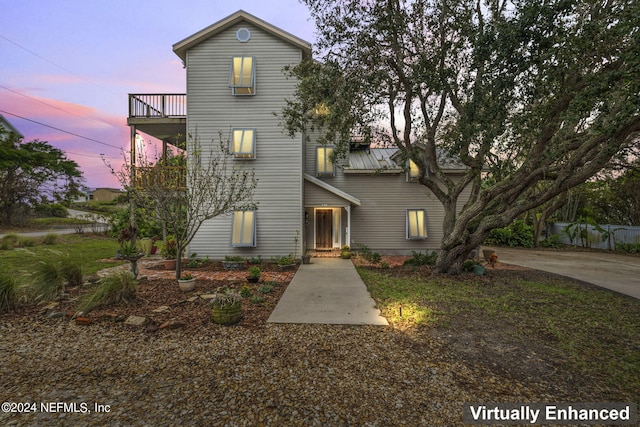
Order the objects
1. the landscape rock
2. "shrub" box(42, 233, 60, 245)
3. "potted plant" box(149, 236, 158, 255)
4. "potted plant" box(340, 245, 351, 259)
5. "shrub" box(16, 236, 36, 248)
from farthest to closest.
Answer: "shrub" box(42, 233, 60, 245)
"shrub" box(16, 236, 36, 248)
"potted plant" box(149, 236, 158, 255)
"potted plant" box(340, 245, 351, 259)
the landscape rock

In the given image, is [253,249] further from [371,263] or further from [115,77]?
[115,77]

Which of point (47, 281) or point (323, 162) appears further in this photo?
point (323, 162)

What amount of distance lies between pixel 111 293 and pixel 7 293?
181 centimetres

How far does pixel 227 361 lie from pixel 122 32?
57.4ft

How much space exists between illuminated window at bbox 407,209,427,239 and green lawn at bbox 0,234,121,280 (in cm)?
1201

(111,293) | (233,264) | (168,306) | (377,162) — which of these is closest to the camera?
(111,293)

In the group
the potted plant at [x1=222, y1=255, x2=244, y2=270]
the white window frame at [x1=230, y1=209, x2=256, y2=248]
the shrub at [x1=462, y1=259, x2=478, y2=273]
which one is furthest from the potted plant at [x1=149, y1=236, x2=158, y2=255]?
the shrub at [x1=462, y1=259, x2=478, y2=273]

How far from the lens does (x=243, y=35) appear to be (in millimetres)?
10633

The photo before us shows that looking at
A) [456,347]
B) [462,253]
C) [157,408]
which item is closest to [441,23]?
[462,253]

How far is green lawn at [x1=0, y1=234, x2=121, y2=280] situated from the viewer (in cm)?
748

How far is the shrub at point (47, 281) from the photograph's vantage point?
5453mm

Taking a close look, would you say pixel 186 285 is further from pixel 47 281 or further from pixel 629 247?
pixel 629 247

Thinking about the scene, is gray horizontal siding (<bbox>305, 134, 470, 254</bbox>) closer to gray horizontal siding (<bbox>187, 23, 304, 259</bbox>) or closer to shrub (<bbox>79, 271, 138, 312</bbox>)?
gray horizontal siding (<bbox>187, 23, 304, 259</bbox>)

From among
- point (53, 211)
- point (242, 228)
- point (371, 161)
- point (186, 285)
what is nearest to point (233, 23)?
point (242, 228)
